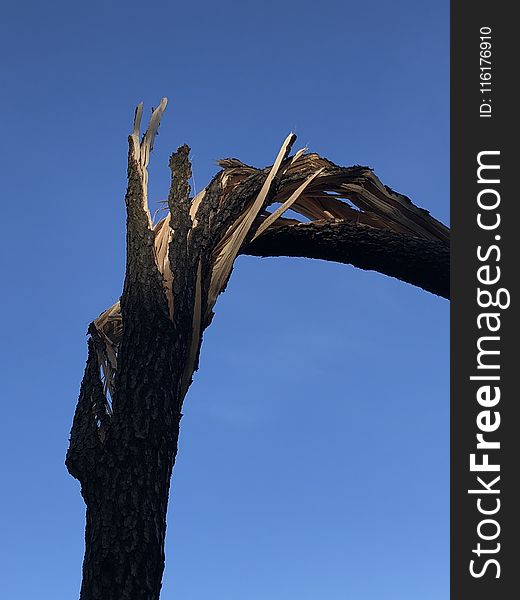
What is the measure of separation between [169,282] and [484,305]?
4.23 ft

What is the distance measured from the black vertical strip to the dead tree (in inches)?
23.0

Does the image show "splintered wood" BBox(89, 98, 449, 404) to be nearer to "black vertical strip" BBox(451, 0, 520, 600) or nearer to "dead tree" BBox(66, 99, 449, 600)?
"dead tree" BBox(66, 99, 449, 600)

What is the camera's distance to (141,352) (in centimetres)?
343

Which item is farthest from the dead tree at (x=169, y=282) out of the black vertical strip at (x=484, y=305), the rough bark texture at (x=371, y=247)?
the black vertical strip at (x=484, y=305)

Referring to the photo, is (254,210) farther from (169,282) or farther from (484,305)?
(484,305)

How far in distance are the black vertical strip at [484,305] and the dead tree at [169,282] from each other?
583 mm

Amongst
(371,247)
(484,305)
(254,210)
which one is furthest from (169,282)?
(484,305)

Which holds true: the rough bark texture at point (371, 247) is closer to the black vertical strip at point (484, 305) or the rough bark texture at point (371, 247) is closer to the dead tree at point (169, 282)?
the dead tree at point (169, 282)

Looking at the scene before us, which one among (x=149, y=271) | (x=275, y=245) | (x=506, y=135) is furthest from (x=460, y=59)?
(x=149, y=271)

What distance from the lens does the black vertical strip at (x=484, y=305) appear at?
11.2 feet

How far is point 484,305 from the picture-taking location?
12.1 feet

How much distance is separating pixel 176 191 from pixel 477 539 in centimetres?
185

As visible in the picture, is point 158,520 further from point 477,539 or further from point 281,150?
point 281,150

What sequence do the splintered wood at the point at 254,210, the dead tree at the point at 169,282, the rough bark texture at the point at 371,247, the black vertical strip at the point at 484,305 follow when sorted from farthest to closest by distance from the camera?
the rough bark texture at the point at 371,247, the splintered wood at the point at 254,210, the black vertical strip at the point at 484,305, the dead tree at the point at 169,282
